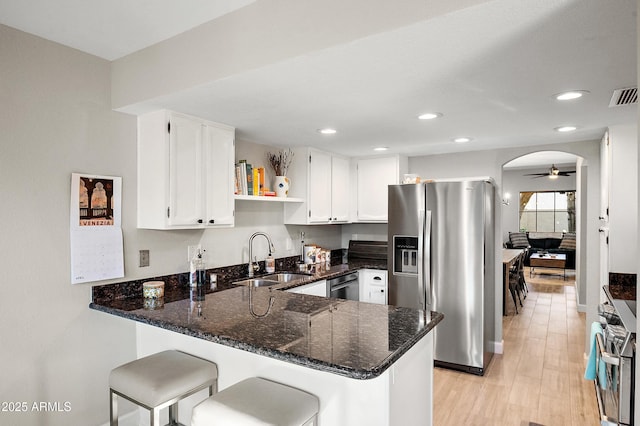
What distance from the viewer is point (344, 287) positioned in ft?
13.3

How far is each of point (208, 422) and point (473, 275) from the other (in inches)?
107

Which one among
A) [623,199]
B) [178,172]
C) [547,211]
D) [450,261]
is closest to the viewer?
[178,172]

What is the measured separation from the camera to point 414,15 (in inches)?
56.2

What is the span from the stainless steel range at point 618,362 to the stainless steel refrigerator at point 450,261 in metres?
1.11

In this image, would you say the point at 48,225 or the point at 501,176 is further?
the point at 501,176

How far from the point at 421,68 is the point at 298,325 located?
1.44 m

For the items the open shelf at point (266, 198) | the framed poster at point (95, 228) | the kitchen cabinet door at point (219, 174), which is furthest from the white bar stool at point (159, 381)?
the open shelf at point (266, 198)

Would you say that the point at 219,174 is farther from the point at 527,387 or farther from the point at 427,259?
the point at 527,387

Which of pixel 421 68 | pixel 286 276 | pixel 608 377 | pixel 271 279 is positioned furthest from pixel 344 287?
pixel 421 68

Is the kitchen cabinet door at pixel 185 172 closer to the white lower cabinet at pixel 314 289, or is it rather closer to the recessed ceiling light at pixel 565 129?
the white lower cabinet at pixel 314 289

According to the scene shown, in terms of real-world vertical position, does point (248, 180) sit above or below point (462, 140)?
below

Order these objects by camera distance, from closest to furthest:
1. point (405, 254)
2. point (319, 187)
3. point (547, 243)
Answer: point (405, 254)
point (319, 187)
point (547, 243)

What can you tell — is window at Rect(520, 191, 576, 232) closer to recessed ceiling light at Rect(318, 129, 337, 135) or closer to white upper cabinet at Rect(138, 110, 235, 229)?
recessed ceiling light at Rect(318, 129, 337, 135)

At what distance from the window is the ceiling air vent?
9084mm
